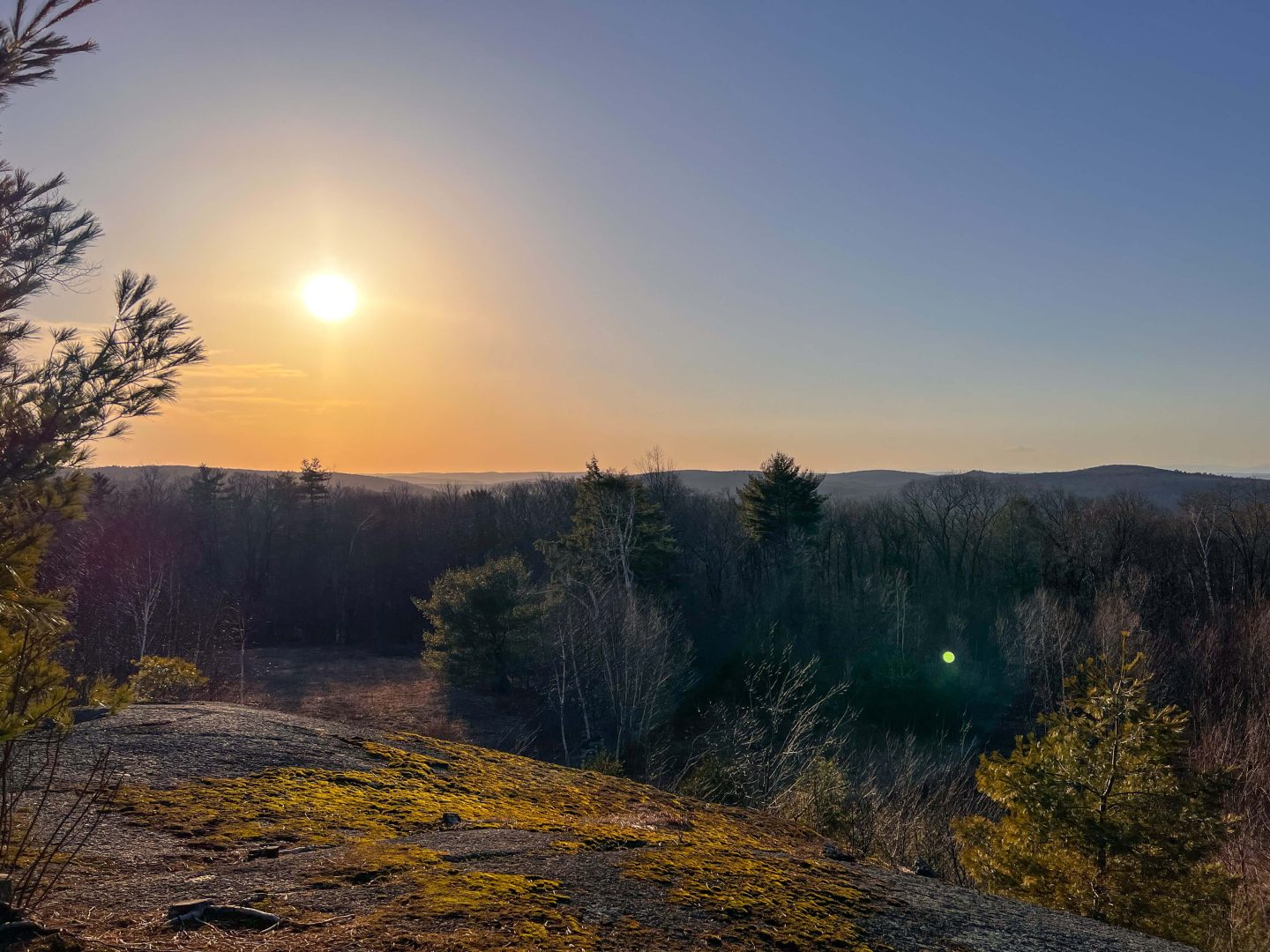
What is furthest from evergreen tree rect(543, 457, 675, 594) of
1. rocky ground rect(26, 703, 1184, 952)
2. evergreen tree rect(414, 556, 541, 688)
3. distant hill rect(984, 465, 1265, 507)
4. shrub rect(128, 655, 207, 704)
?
distant hill rect(984, 465, 1265, 507)

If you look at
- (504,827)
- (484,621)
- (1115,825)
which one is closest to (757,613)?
(484,621)

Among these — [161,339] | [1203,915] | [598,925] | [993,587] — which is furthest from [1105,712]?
[993,587]

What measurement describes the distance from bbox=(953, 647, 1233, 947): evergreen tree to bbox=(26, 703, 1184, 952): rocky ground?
2.71 metres

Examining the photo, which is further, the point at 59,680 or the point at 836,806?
the point at 836,806

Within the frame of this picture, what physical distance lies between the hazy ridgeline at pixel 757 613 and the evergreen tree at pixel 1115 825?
7.04 ft

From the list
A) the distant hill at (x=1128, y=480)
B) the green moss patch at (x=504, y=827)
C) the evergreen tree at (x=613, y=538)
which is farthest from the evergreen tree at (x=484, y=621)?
the distant hill at (x=1128, y=480)

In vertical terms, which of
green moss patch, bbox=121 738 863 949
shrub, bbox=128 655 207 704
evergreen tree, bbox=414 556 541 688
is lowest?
evergreen tree, bbox=414 556 541 688

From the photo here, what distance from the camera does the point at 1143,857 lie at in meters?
7.20

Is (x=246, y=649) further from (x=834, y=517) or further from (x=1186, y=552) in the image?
(x=1186, y=552)

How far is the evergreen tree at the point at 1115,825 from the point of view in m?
7.16

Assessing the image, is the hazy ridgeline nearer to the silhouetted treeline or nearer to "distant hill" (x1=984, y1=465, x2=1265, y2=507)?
the silhouetted treeline

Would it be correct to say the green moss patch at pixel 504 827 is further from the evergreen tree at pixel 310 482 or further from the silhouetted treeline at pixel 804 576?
the evergreen tree at pixel 310 482

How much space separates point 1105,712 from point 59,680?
8801mm

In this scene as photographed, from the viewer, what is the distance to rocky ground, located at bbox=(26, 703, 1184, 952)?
10.9 feet
